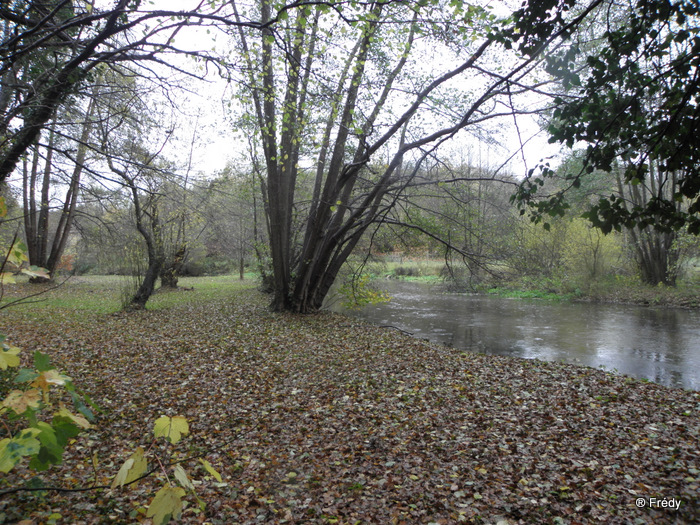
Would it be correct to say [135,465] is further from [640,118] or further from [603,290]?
[603,290]

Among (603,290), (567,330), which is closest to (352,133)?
(567,330)

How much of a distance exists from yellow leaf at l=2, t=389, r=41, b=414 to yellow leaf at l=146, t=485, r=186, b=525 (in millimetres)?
559

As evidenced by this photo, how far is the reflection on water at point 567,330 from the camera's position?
947 centimetres

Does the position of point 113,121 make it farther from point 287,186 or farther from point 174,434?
point 174,434

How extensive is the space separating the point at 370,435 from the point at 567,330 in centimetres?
1097

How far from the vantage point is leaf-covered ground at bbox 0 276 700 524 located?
11.1 ft

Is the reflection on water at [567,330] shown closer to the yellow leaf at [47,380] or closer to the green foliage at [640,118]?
the green foliage at [640,118]

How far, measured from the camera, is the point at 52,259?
18531 mm

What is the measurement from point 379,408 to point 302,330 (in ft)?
17.0

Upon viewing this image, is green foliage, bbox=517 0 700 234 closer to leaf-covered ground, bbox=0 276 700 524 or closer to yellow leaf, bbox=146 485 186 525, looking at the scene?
leaf-covered ground, bbox=0 276 700 524

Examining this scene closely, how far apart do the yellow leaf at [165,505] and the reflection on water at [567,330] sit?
936cm

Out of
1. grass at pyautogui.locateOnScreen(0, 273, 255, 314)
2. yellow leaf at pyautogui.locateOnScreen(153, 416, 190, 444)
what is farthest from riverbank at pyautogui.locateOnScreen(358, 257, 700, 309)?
yellow leaf at pyautogui.locateOnScreen(153, 416, 190, 444)

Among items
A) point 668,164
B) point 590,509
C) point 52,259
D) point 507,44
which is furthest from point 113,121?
point 52,259

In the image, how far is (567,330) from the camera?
13.4 metres
